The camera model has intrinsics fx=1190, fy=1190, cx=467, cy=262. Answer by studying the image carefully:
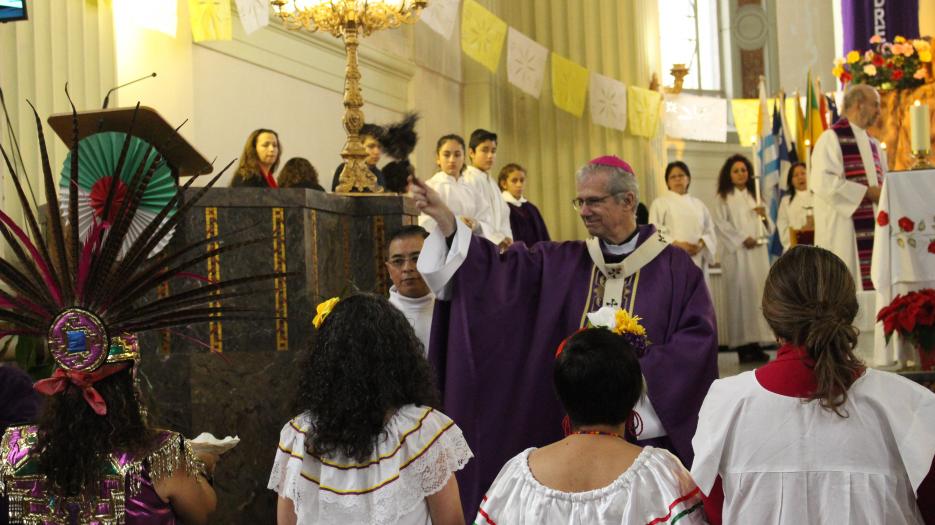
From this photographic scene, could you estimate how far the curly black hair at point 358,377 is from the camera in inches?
113

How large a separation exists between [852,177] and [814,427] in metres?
6.32

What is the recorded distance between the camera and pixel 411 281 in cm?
465

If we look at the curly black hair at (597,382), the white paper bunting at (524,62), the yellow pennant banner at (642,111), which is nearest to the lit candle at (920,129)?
the curly black hair at (597,382)

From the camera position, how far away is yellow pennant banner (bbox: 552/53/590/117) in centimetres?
1233

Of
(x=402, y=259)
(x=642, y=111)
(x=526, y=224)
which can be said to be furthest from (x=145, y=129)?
(x=642, y=111)

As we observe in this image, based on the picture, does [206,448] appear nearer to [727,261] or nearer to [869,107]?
[869,107]

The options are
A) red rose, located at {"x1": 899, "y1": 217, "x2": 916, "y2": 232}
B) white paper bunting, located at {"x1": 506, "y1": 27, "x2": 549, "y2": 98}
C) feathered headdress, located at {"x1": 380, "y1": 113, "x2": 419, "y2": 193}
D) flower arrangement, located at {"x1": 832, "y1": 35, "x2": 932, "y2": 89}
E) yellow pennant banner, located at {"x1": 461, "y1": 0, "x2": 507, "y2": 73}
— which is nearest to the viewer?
red rose, located at {"x1": 899, "y1": 217, "x2": 916, "y2": 232}

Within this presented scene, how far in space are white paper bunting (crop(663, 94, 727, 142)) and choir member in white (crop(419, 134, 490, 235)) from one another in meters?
6.42

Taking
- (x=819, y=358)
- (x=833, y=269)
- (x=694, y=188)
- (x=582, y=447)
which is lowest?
(x=582, y=447)

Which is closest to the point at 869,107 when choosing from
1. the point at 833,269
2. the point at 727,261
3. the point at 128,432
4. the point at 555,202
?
→ the point at 727,261

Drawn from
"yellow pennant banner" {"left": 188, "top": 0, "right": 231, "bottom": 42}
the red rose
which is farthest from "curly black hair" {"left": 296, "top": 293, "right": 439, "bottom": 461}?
"yellow pennant banner" {"left": 188, "top": 0, "right": 231, "bottom": 42}

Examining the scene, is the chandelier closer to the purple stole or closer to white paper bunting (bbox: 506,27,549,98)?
the purple stole

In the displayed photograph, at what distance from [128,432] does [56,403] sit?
172 mm

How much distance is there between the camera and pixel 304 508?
2.92 m
